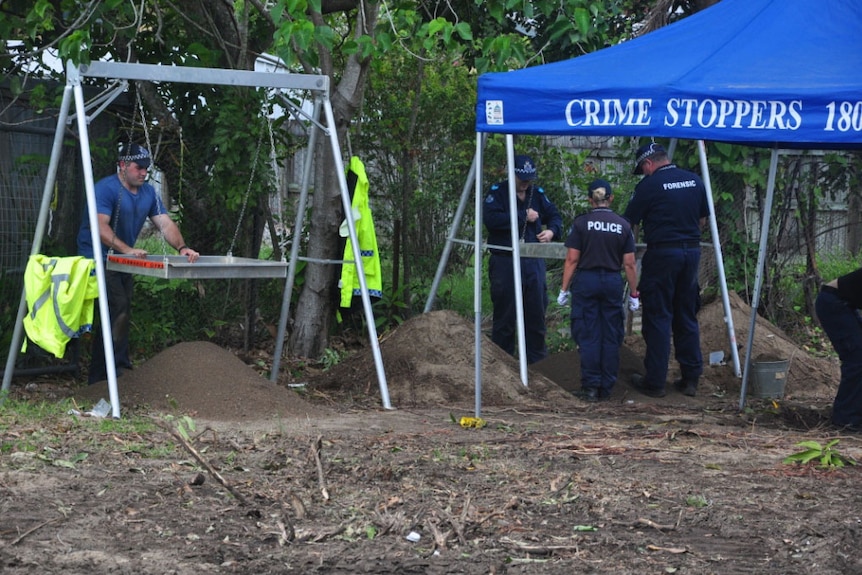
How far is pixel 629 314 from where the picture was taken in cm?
1191

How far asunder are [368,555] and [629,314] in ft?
23.8

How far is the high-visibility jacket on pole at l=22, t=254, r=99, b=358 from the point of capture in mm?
8258

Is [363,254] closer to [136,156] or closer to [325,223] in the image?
[325,223]

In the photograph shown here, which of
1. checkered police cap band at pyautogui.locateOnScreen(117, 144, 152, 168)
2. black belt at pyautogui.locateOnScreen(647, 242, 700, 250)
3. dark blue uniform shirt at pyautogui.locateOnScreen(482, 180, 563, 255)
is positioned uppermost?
checkered police cap band at pyautogui.locateOnScreen(117, 144, 152, 168)

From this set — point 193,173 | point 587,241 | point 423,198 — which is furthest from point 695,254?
point 193,173

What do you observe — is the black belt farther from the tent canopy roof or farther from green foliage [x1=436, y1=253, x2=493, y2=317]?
green foliage [x1=436, y1=253, x2=493, y2=317]

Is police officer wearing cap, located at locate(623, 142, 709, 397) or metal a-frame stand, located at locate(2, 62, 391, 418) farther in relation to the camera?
police officer wearing cap, located at locate(623, 142, 709, 397)

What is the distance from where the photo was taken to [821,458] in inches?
275

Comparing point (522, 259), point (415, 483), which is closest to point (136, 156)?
point (522, 259)

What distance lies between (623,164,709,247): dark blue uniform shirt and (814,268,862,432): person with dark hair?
168 cm

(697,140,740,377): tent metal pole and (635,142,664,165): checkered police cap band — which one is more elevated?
(635,142,664,165): checkered police cap band

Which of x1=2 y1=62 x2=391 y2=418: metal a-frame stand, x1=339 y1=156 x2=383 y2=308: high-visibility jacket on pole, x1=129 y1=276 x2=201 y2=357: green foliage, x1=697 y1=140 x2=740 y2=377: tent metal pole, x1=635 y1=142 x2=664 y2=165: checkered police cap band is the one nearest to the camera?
x1=2 y1=62 x2=391 y2=418: metal a-frame stand

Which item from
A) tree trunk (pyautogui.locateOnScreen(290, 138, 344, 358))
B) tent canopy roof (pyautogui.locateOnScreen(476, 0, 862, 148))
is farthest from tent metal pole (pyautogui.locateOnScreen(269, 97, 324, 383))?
tent canopy roof (pyautogui.locateOnScreen(476, 0, 862, 148))

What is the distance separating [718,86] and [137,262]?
4007mm
